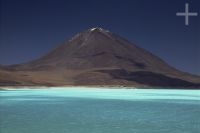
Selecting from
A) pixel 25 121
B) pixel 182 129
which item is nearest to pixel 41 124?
pixel 25 121

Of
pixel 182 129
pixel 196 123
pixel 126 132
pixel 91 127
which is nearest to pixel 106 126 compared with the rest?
pixel 91 127

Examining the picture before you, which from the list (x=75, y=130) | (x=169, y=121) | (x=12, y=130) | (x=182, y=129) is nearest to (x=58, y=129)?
(x=75, y=130)

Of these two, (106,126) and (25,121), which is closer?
(106,126)

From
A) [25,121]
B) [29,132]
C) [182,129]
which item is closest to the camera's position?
[29,132]

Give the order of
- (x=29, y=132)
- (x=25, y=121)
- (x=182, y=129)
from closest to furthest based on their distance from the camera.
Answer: (x=29, y=132), (x=182, y=129), (x=25, y=121)

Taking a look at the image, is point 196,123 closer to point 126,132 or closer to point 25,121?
point 126,132

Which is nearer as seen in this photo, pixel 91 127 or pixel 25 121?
pixel 91 127

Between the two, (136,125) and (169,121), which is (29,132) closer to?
(136,125)

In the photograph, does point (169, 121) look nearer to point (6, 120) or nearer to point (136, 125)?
point (136, 125)
